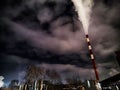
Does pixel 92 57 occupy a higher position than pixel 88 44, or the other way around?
pixel 88 44

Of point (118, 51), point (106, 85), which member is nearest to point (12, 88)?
point (106, 85)

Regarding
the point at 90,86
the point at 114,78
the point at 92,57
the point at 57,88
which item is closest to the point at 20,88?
the point at 57,88

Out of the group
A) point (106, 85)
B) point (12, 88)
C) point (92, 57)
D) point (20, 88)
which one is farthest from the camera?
point (92, 57)

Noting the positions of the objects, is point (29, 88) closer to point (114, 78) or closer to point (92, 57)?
point (114, 78)

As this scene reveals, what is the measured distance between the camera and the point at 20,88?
65.4 ft

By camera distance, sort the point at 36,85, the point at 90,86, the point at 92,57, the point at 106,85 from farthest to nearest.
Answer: the point at 92,57 → the point at 106,85 → the point at 36,85 → the point at 90,86

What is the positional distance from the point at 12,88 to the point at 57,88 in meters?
6.89

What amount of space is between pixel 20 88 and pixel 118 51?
14.8m

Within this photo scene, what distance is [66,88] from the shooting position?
19266 millimetres

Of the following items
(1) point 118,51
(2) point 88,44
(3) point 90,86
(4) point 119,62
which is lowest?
(3) point 90,86

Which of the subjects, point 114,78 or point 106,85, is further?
point 106,85

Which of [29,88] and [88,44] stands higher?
[88,44]

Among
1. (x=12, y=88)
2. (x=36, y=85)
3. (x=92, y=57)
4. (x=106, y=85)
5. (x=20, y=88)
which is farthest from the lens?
(x=92, y=57)

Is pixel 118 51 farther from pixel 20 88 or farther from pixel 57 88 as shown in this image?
pixel 20 88
